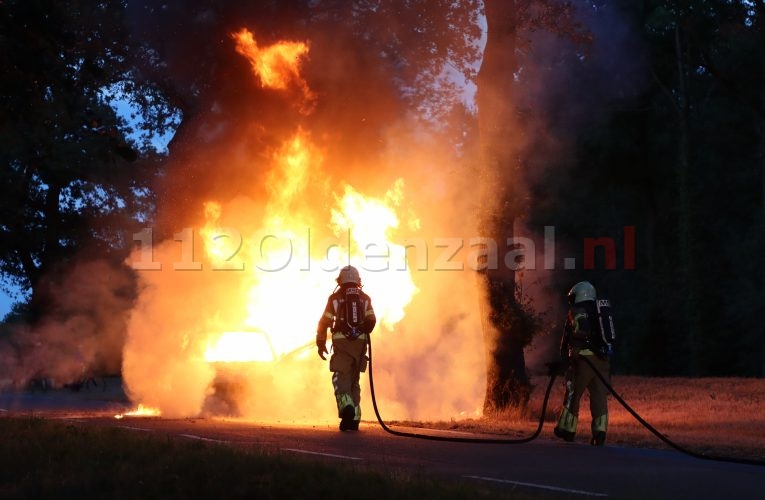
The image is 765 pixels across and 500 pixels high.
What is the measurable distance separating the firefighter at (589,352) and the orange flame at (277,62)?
12.6 metres

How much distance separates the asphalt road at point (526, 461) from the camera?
10250 mm

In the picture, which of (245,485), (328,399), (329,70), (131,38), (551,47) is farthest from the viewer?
(551,47)

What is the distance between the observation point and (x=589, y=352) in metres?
14.3

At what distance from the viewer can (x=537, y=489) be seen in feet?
32.6

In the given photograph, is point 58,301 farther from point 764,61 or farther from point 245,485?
point 245,485

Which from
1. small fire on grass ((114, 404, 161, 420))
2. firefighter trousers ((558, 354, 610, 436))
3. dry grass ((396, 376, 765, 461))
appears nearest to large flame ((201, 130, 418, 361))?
small fire on grass ((114, 404, 161, 420))

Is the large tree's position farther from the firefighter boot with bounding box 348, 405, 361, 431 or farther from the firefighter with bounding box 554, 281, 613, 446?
the firefighter with bounding box 554, 281, 613, 446

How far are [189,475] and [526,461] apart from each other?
352 cm

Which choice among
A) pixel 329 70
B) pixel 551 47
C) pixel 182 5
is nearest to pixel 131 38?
pixel 182 5

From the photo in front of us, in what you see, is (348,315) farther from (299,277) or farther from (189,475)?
(299,277)

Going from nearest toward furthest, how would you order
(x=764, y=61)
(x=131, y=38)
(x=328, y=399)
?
(x=328, y=399)
(x=131, y=38)
(x=764, y=61)

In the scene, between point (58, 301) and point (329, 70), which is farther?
point (58, 301)

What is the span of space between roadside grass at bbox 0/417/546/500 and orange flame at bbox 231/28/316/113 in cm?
1438

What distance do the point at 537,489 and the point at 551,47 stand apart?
33662 mm
